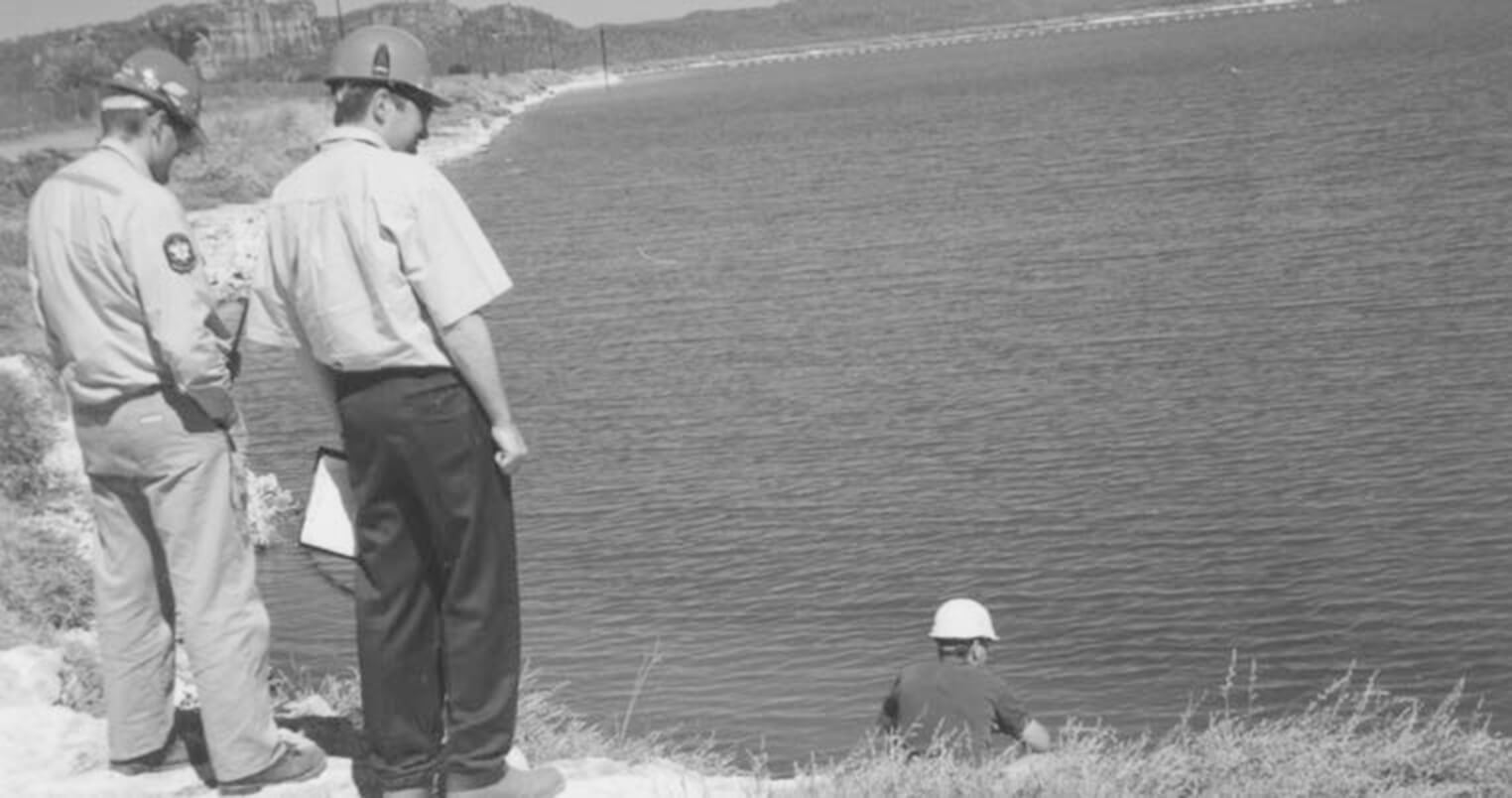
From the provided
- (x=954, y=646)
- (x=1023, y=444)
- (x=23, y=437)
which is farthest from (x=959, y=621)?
(x=1023, y=444)

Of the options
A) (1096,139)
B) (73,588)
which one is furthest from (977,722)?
(1096,139)

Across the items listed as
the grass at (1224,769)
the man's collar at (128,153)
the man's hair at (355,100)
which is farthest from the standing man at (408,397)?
the grass at (1224,769)

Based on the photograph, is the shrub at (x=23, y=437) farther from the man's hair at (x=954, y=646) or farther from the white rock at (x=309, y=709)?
the man's hair at (x=954, y=646)

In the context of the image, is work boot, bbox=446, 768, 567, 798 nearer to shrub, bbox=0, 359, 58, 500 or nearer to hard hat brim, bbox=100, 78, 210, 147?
hard hat brim, bbox=100, 78, 210, 147

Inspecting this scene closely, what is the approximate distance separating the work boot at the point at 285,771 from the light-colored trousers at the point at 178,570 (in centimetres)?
3

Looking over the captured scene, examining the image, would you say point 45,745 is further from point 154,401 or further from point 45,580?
point 45,580

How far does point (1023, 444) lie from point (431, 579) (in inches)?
526

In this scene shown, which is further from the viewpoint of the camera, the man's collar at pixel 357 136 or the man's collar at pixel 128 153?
the man's collar at pixel 128 153

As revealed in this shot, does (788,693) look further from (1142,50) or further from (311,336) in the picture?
(1142,50)

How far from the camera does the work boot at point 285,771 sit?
6.32 m

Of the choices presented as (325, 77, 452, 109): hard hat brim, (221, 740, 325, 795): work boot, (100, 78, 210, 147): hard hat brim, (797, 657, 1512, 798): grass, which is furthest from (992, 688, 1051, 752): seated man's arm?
(100, 78, 210, 147): hard hat brim

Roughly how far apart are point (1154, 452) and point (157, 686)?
12756 mm

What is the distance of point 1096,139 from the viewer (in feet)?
193

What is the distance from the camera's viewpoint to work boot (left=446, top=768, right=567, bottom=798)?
5.98m
